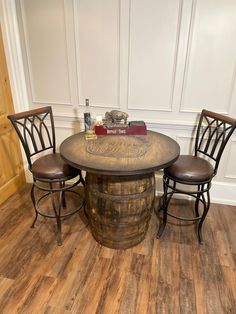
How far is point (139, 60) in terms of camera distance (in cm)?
215

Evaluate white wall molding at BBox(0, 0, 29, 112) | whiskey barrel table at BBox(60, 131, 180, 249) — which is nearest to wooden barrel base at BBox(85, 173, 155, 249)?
whiskey barrel table at BBox(60, 131, 180, 249)

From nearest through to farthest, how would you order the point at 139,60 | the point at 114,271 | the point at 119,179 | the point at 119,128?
the point at 119,179 < the point at 114,271 < the point at 119,128 < the point at 139,60

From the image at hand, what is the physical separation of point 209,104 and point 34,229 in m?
1.99

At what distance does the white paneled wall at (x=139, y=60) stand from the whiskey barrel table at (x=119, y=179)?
57 centimetres

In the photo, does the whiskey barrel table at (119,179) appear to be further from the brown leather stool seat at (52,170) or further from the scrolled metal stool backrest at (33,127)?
the scrolled metal stool backrest at (33,127)

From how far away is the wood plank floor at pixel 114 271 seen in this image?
1468mm

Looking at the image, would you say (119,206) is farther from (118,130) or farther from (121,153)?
(118,130)

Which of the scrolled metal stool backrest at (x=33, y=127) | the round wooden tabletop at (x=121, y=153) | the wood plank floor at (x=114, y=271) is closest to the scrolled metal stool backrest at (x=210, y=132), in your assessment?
the round wooden tabletop at (x=121, y=153)

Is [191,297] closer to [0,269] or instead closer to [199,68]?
[0,269]

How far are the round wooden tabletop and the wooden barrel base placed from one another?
129 millimetres

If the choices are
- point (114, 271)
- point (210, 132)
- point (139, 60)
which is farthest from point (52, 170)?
point (210, 132)

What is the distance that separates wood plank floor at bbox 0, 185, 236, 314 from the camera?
4.82 ft

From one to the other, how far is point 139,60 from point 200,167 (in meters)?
1.13

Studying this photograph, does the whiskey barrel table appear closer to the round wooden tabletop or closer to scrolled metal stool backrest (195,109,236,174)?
the round wooden tabletop
